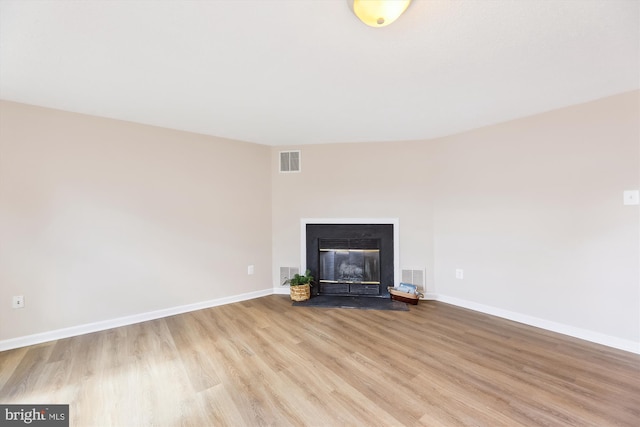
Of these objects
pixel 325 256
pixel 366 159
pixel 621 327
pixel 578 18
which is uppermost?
pixel 578 18

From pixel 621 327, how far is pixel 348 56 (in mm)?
3150

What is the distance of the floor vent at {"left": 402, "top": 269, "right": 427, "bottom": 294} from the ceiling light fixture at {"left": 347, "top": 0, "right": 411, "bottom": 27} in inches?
113

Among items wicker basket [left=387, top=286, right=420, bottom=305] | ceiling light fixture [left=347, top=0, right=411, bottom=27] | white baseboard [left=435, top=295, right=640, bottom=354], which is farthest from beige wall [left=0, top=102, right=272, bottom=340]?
white baseboard [left=435, top=295, right=640, bottom=354]

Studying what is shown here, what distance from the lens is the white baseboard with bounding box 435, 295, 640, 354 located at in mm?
2020

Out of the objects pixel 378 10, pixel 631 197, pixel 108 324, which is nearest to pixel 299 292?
pixel 108 324

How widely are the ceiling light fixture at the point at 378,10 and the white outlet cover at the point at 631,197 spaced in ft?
8.21

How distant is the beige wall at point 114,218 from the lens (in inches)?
84.2

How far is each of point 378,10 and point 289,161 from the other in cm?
252

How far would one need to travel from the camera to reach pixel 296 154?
3.48 metres

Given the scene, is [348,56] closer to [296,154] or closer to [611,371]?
[296,154]

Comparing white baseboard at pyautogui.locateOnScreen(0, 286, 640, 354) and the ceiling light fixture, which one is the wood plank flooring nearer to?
white baseboard at pyautogui.locateOnScreen(0, 286, 640, 354)

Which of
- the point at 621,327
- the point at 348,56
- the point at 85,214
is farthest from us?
the point at 85,214

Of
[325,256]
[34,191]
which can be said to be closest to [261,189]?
[325,256]

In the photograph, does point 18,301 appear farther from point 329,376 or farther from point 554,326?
point 554,326
